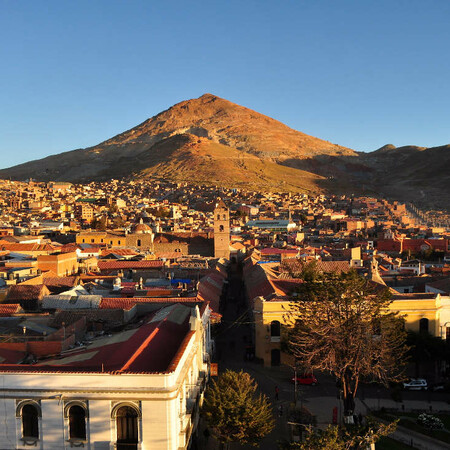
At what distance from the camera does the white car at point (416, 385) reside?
1866cm

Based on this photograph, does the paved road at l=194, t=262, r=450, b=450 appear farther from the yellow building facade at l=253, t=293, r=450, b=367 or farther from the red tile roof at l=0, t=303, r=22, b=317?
the red tile roof at l=0, t=303, r=22, b=317

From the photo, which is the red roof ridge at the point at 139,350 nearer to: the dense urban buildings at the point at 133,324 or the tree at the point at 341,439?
the dense urban buildings at the point at 133,324

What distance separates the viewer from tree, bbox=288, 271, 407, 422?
15984mm

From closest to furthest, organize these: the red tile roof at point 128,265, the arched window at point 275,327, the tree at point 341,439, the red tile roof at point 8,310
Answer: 1. the tree at point 341,439
2. the red tile roof at point 8,310
3. the arched window at point 275,327
4. the red tile roof at point 128,265

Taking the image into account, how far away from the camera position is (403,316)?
20000 mm

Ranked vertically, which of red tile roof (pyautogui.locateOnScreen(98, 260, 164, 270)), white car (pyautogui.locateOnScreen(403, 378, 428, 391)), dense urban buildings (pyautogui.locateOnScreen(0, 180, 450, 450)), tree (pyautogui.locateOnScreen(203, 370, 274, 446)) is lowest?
white car (pyautogui.locateOnScreen(403, 378, 428, 391))

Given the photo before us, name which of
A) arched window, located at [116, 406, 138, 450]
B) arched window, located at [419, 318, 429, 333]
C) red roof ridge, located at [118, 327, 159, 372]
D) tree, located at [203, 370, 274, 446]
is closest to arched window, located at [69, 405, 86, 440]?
arched window, located at [116, 406, 138, 450]

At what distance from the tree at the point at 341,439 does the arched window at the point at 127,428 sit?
322 centimetres

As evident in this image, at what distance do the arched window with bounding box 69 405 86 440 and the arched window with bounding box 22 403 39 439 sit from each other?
0.67 m

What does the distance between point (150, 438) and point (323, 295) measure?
8717mm

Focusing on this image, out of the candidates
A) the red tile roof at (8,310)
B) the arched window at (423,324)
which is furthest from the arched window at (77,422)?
the arched window at (423,324)

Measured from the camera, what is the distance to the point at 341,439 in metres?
11.7

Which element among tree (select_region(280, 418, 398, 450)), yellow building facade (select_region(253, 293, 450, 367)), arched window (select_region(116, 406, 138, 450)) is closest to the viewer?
arched window (select_region(116, 406, 138, 450))

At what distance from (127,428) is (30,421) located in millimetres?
1906
